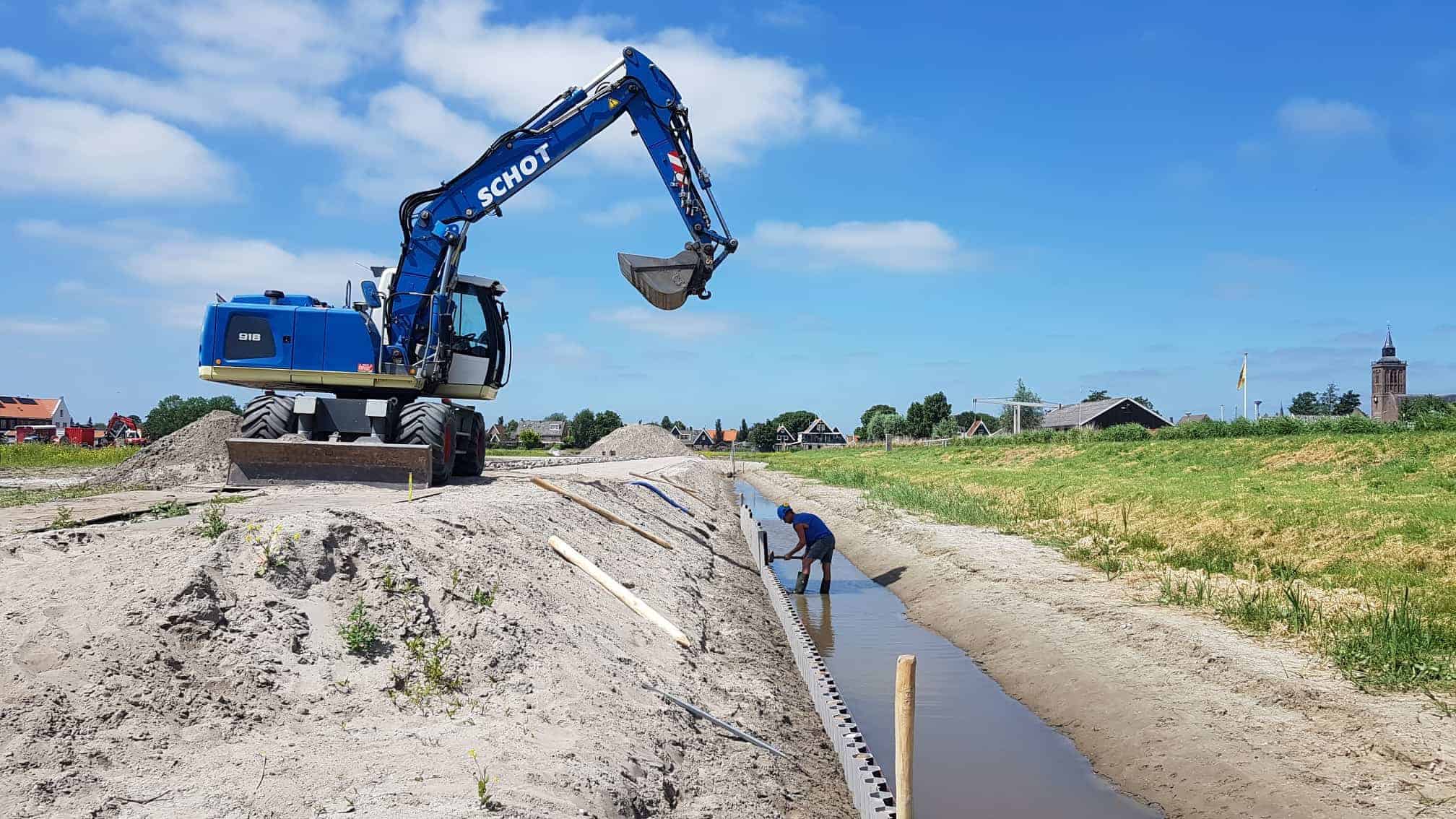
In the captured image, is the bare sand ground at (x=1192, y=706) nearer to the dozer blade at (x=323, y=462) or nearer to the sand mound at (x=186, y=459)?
the dozer blade at (x=323, y=462)

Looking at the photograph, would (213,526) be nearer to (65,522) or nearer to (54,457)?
(65,522)

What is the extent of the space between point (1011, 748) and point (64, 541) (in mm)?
8376

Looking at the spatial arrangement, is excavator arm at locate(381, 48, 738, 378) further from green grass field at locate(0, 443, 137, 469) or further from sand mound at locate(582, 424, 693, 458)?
sand mound at locate(582, 424, 693, 458)

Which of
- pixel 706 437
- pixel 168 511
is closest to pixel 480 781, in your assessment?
pixel 168 511

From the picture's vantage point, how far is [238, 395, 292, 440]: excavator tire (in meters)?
16.5

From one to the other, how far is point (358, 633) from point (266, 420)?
1145 centimetres

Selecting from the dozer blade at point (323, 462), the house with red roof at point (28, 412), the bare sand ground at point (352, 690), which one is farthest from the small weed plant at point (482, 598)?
the house with red roof at point (28, 412)

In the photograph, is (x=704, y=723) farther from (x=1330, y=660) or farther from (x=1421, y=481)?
(x=1421, y=481)

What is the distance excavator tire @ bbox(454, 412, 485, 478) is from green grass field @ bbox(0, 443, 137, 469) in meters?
16.8

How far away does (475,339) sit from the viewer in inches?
741

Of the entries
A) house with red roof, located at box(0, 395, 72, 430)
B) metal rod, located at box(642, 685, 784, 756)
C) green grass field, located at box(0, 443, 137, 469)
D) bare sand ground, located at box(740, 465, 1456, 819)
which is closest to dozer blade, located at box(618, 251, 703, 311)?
bare sand ground, located at box(740, 465, 1456, 819)

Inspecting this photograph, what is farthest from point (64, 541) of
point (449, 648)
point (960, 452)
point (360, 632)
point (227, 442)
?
point (960, 452)

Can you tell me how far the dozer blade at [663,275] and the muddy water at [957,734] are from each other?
219 inches

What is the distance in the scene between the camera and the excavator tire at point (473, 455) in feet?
64.3
